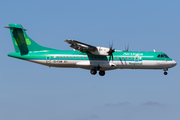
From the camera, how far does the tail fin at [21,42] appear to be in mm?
33500

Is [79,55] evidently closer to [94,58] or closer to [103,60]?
[94,58]

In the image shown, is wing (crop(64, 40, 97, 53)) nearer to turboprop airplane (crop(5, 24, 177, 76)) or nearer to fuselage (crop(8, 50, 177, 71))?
turboprop airplane (crop(5, 24, 177, 76))

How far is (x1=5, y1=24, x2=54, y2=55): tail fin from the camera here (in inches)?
1319

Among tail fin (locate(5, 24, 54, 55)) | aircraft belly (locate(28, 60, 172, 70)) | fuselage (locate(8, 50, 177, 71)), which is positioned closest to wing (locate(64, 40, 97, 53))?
fuselage (locate(8, 50, 177, 71))

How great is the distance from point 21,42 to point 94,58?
9907 millimetres

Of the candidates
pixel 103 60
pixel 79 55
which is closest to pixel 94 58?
pixel 103 60

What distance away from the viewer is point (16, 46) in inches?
1324

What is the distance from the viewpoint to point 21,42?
1336 inches

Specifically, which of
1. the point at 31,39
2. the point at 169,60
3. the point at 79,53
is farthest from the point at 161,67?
the point at 31,39

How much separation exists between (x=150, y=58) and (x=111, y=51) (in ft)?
16.2

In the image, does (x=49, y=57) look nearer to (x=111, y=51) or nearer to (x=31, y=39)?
(x=31, y=39)

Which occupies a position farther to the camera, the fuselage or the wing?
the fuselage

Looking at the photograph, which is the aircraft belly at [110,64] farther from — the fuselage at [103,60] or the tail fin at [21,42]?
the tail fin at [21,42]

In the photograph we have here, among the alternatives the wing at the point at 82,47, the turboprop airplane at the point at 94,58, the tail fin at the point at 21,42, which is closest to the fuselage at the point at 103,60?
the turboprop airplane at the point at 94,58
